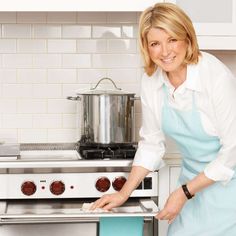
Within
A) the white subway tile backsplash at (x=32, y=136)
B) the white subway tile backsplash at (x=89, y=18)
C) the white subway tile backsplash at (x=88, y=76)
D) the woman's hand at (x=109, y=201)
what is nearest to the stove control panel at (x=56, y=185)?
the woman's hand at (x=109, y=201)

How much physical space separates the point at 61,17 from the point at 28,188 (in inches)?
38.4

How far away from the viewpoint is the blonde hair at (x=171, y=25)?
2.17 metres

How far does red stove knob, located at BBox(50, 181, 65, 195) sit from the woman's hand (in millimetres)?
326

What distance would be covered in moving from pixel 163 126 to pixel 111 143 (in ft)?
1.71

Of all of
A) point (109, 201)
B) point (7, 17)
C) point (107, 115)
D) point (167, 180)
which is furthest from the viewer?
point (7, 17)

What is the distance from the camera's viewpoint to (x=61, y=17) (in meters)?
3.23

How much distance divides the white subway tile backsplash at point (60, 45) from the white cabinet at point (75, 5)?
45 centimetres

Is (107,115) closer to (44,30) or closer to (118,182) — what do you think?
(118,182)

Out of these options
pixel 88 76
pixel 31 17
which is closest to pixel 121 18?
pixel 88 76

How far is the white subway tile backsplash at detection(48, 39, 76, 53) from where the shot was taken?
3244mm

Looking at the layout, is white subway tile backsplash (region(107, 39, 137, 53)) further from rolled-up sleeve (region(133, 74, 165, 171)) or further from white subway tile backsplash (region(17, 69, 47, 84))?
rolled-up sleeve (region(133, 74, 165, 171))

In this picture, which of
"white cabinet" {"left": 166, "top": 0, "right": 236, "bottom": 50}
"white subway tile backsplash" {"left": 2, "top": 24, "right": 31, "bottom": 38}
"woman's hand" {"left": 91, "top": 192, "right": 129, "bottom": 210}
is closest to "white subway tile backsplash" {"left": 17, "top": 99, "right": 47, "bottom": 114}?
"white subway tile backsplash" {"left": 2, "top": 24, "right": 31, "bottom": 38}

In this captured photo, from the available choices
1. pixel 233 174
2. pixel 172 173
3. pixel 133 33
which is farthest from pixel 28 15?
pixel 233 174

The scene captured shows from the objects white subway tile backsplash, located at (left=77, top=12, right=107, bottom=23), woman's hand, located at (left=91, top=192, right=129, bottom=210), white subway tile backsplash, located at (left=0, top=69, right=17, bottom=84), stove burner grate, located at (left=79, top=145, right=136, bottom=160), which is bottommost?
woman's hand, located at (left=91, top=192, right=129, bottom=210)
